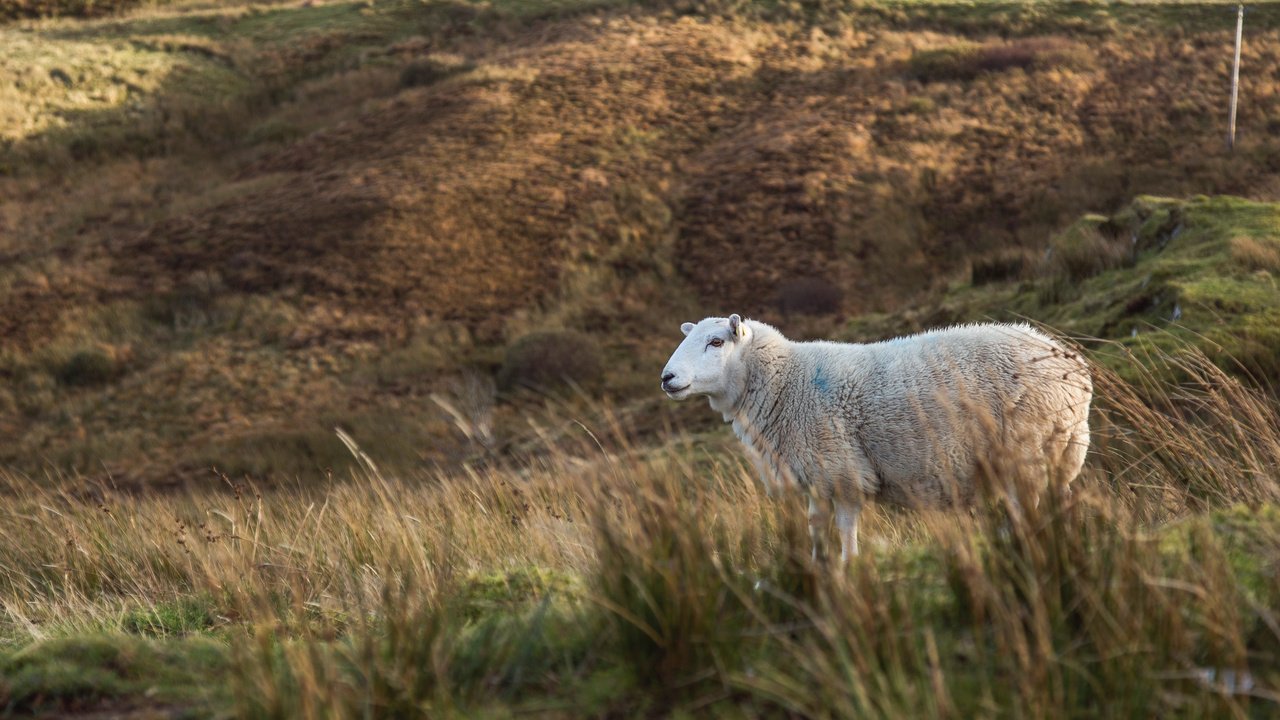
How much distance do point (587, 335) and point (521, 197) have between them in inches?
272

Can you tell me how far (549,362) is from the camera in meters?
22.1

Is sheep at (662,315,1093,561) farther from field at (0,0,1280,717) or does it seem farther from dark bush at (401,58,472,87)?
dark bush at (401,58,472,87)

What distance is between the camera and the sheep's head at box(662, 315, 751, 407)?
6.40 m

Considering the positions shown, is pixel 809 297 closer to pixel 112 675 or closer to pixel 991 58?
pixel 991 58

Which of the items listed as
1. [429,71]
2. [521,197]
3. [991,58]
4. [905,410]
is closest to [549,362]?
[521,197]

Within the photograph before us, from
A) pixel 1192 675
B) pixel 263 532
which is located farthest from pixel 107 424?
pixel 1192 675

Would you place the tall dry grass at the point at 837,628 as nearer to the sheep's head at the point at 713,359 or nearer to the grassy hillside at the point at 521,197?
the sheep's head at the point at 713,359

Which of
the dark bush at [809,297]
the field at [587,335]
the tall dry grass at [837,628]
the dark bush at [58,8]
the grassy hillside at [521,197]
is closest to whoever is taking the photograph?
the tall dry grass at [837,628]

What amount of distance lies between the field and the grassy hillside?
0.15 meters

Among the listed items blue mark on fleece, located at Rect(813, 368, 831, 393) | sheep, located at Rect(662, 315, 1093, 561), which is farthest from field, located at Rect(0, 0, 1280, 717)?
blue mark on fleece, located at Rect(813, 368, 831, 393)

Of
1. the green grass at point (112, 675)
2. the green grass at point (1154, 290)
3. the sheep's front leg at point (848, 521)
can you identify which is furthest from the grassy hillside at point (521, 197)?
the green grass at point (112, 675)

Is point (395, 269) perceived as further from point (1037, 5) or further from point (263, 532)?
point (1037, 5)

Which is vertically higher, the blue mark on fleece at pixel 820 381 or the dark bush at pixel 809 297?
the blue mark on fleece at pixel 820 381

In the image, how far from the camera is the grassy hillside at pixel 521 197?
22250mm
